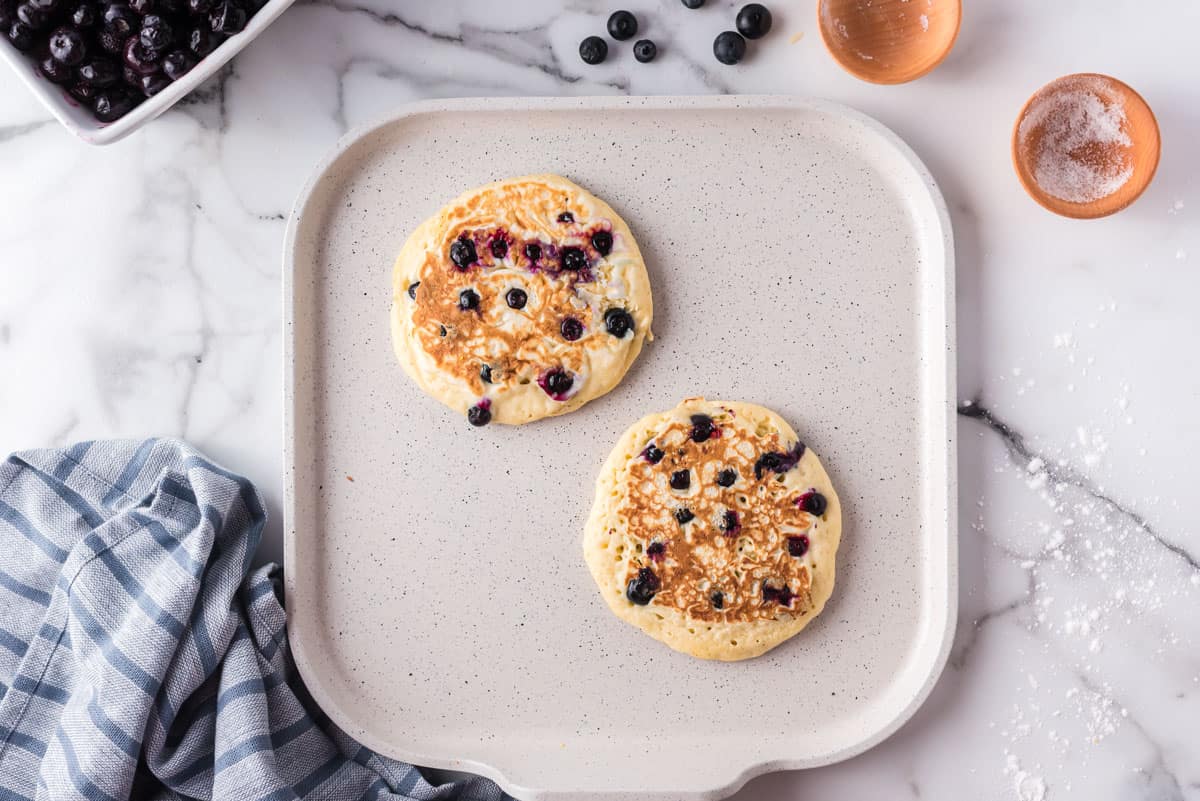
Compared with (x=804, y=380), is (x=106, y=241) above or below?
above

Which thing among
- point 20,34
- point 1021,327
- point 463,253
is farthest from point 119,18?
point 1021,327

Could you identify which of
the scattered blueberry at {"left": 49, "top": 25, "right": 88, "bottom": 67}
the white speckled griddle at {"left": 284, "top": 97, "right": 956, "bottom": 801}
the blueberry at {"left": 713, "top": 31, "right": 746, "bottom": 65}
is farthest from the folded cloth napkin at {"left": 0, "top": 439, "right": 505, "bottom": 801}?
the blueberry at {"left": 713, "top": 31, "right": 746, "bottom": 65}

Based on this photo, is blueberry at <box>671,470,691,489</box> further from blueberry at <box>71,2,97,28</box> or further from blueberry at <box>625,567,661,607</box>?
blueberry at <box>71,2,97,28</box>

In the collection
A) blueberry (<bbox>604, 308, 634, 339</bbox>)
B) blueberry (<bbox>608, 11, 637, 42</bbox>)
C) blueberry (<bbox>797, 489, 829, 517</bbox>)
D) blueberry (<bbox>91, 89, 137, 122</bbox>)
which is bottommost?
blueberry (<bbox>797, 489, 829, 517</bbox>)

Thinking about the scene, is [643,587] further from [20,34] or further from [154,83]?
[20,34]

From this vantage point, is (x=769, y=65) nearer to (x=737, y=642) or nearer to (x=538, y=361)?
(x=538, y=361)

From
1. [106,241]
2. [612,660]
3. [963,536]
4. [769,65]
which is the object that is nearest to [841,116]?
[769,65]

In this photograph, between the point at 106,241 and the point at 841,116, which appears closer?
the point at 841,116
